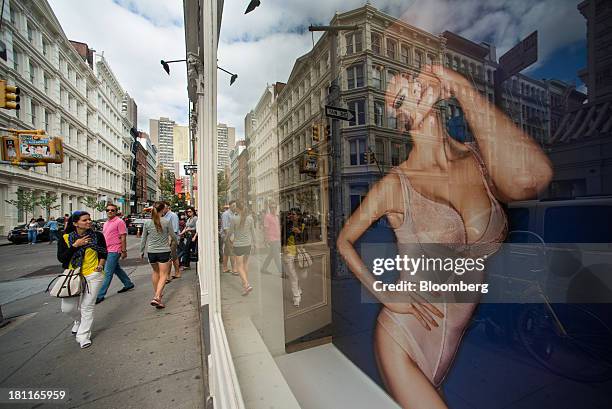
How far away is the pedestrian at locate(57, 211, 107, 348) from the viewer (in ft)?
10.6

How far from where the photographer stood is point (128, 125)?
182 ft

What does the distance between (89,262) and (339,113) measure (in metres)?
3.67

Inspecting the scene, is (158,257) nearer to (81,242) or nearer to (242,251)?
(81,242)

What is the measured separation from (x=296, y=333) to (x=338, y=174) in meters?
1.32

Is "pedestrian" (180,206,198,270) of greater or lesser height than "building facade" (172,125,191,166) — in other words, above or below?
below

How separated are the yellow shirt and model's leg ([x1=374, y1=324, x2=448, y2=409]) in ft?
11.9

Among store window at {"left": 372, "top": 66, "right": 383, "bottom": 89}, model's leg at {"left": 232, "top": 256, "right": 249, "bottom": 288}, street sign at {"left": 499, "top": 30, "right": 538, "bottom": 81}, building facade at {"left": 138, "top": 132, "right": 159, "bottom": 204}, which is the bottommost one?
model's leg at {"left": 232, "top": 256, "right": 249, "bottom": 288}

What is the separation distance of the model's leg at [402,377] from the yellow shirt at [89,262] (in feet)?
11.9

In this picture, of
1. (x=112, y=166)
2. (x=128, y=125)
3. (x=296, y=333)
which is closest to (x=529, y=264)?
(x=296, y=333)

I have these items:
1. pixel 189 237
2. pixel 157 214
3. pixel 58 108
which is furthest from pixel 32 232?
pixel 157 214

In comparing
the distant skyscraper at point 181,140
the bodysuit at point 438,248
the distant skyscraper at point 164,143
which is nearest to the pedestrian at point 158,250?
the bodysuit at point 438,248

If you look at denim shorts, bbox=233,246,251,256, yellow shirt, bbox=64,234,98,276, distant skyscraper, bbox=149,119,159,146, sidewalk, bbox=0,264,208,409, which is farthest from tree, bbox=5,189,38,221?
distant skyscraper, bbox=149,119,159,146

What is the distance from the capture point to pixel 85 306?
10.7ft

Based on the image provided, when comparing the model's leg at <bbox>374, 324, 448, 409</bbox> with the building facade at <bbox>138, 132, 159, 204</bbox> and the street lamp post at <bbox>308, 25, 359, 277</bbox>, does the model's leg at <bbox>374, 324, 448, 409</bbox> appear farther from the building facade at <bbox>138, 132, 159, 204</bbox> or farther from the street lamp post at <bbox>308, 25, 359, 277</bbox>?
the building facade at <bbox>138, 132, 159, 204</bbox>
